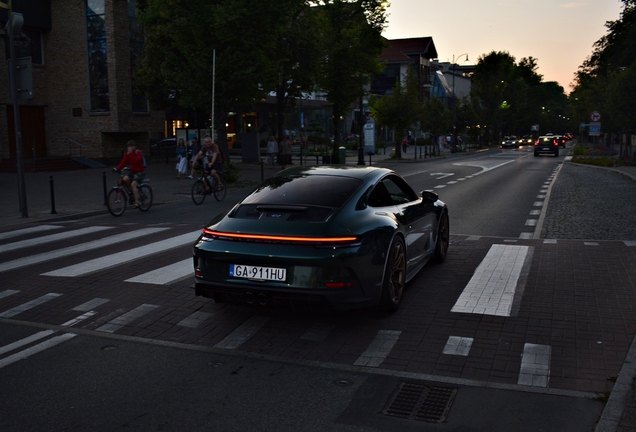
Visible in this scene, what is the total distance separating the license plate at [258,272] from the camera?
227 inches

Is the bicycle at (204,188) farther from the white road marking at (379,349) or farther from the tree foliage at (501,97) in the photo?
the tree foliage at (501,97)

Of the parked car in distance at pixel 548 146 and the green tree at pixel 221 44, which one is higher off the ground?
the green tree at pixel 221 44

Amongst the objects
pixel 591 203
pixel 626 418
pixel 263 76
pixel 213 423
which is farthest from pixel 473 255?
pixel 263 76

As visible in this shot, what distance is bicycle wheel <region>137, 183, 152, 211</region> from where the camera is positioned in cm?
1609

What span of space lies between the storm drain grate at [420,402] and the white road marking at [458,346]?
0.77 metres

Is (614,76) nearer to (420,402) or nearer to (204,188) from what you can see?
(204,188)

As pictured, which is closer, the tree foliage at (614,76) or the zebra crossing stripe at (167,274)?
the zebra crossing stripe at (167,274)

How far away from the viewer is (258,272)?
230 inches

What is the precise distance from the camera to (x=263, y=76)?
2550cm

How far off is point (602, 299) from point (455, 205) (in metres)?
9.81

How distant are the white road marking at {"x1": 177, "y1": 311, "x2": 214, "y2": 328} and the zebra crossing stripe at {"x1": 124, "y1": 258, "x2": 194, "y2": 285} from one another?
4.77ft

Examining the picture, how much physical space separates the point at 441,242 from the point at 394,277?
2587mm

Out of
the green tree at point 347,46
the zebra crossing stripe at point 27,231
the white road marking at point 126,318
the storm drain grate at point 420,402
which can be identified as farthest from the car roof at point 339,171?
the green tree at point 347,46

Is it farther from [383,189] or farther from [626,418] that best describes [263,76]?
[626,418]
